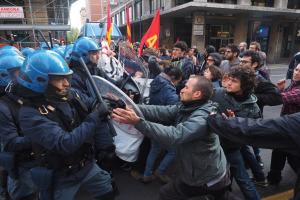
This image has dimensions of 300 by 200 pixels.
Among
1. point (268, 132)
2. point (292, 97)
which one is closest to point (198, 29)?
point (292, 97)

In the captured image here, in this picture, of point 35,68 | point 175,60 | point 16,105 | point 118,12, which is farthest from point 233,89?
point 118,12

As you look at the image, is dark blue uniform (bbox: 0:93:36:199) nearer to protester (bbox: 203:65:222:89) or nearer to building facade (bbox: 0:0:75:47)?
protester (bbox: 203:65:222:89)

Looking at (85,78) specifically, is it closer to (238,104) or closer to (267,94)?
(238,104)

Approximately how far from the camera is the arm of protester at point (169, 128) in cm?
185

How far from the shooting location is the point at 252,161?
10.8 ft

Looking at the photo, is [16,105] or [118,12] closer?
[16,105]

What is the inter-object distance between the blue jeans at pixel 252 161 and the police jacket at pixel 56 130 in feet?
6.90

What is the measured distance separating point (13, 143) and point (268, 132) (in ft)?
6.70

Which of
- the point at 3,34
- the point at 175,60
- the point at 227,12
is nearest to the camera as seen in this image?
the point at 175,60

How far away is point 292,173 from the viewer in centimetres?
380

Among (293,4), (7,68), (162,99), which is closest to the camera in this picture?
(7,68)

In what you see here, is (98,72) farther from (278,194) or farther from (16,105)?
(278,194)

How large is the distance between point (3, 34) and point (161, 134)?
60.9 feet

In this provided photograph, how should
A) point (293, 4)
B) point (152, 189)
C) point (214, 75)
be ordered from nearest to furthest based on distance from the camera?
point (152, 189)
point (214, 75)
point (293, 4)
